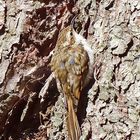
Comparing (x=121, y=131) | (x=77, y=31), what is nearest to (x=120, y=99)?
(x=121, y=131)

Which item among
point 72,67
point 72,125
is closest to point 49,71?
point 72,67

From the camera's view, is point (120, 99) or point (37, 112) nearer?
point (120, 99)

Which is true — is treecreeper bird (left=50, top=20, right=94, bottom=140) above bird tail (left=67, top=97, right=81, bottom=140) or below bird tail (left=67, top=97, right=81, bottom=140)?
above

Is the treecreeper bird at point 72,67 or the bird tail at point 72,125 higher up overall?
the treecreeper bird at point 72,67

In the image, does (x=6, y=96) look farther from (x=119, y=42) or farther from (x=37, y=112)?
(x=119, y=42)

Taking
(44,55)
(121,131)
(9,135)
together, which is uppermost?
(44,55)
